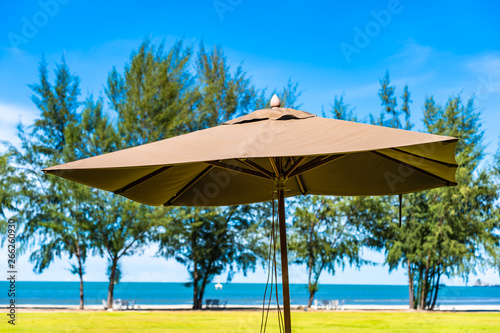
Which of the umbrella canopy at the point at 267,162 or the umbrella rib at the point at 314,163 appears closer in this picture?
the umbrella canopy at the point at 267,162

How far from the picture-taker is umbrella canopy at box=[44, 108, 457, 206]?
2.38 m

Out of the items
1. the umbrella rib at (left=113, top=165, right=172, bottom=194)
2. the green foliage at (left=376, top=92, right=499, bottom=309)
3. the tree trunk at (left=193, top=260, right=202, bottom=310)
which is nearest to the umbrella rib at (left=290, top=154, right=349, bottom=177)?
the umbrella rib at (left=113, top=165, right=172, bottom=194)

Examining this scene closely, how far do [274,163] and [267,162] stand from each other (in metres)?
0.71

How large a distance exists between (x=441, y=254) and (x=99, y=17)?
1623 cm

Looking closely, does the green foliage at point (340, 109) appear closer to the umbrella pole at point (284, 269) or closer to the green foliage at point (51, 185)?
the green foliage at point (51, 185)

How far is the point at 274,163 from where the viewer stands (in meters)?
3.48

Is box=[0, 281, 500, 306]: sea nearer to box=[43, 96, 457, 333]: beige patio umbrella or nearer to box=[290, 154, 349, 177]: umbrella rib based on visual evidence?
box=[43, 96, 457, 333]: beige patio umbrella

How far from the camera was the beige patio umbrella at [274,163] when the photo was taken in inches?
93.9

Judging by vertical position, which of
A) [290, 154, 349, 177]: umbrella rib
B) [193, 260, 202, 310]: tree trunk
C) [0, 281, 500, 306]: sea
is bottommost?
[0, 281, 500, 306]: sea

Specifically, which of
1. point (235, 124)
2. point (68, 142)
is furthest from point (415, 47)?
point (235, 124)

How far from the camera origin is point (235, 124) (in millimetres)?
3074

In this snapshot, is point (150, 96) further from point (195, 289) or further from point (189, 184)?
point (189, 184)

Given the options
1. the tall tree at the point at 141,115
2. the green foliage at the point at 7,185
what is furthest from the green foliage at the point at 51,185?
the tall tree at the point at 141,115

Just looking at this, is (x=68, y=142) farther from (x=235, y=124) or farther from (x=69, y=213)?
(x=235, y=124)
